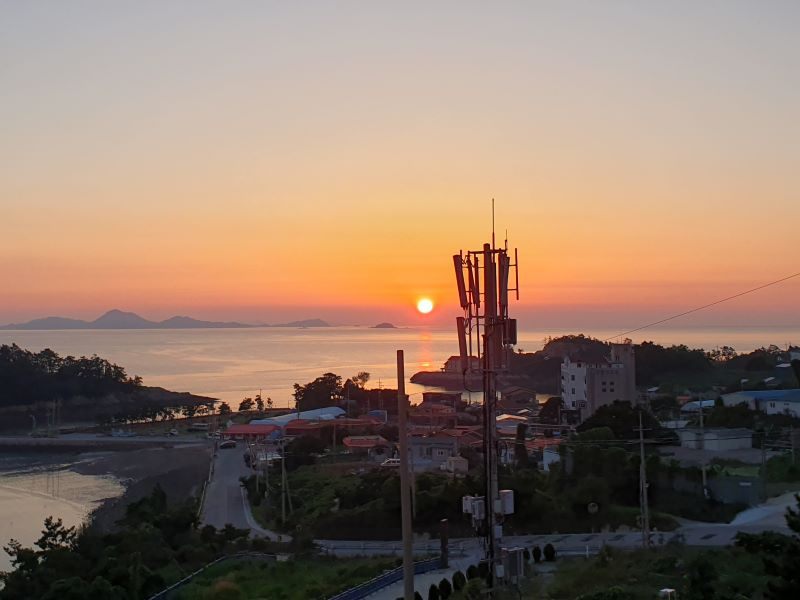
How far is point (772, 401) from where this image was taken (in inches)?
882

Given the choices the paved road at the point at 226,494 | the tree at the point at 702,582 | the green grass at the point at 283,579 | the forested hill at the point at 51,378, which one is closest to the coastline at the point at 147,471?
the paved road at the point at 226,494

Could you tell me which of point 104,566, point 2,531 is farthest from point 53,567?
point 2,531

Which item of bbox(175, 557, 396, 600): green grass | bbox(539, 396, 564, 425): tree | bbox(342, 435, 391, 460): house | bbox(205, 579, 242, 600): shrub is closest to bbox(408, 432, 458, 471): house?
bbox(342, 435, 391, 460): house

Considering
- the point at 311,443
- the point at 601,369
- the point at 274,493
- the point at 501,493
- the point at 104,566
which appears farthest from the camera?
the point at 601,369

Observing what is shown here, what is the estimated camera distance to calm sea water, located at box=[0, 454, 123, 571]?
19.2 m

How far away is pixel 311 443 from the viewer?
24312mm

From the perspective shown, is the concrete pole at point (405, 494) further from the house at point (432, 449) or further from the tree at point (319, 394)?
the tree at point (319, 394)

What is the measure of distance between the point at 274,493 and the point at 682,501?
337 inches

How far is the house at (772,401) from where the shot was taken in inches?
853

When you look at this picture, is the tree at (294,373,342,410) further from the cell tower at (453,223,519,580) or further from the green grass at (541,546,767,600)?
the cell tower at (453,223,519,580)

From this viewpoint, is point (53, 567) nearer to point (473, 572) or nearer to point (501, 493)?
point (473, 572)

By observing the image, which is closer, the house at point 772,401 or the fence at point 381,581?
the fence at point 381,581

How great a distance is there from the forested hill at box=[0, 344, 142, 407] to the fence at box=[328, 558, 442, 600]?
43282 mm

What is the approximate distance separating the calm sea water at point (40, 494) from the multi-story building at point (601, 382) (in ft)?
47.2
